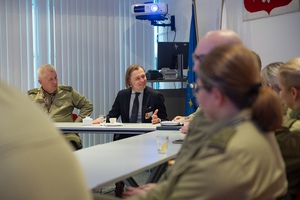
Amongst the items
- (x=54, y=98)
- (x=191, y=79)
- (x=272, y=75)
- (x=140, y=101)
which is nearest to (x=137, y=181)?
(x=140, y=101)

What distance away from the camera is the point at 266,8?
175 inches

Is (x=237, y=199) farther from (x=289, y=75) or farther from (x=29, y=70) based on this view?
(x=29, y=70)

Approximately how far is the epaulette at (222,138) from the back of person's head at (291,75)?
931mm

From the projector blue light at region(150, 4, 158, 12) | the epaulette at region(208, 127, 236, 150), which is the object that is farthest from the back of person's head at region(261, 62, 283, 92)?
the projector blue light at region(150, 4, 158, 12)

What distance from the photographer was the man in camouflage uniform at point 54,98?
4.51m

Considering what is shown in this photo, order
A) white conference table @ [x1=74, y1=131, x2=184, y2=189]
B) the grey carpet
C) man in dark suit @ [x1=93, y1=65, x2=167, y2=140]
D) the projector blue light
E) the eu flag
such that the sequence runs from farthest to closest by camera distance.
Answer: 1. the projector blue light
2. the eu flag
3. man in dark suit @ [x1=93, y1=65, x2=167, y2=140]
4. the grey carpet
5. white conference table @ [x1=74, y1=131, x2=184, y2=189]

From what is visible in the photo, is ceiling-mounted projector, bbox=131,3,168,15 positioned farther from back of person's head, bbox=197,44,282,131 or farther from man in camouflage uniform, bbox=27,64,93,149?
back of person's head, bbox=197,44,282,131

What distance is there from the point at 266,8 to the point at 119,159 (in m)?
3.48

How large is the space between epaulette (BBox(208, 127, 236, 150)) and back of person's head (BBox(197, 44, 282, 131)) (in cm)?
10

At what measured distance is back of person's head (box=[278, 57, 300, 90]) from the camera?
5.74 feet

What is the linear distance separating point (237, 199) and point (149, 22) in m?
6.06

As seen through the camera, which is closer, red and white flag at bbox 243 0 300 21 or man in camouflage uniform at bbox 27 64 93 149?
red and white flag at bbox 243 0 300 21

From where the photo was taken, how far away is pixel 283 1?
4199 millimetres

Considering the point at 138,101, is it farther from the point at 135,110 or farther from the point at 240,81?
the point at 240,81
